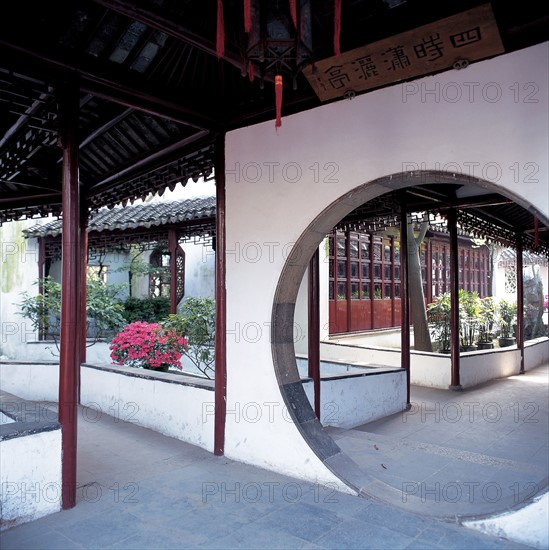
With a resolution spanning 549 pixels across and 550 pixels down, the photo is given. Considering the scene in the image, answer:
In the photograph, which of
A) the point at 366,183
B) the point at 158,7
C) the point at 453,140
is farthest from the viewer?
the point at 366,183

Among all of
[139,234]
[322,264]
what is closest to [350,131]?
[322,264]

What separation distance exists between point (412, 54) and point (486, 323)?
31.0ft

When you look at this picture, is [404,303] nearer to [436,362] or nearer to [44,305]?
[436,362]

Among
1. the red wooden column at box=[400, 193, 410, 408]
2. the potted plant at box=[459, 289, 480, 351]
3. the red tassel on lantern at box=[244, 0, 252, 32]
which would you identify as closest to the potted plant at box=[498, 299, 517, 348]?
the potted plant at box=[459, 289, 480, 351]

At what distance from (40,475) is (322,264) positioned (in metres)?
7.04

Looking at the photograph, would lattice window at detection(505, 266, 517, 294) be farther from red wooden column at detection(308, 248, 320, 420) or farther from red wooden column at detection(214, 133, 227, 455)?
red wooden column at detection(214, 133, 227, 455)

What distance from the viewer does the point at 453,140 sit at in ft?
9.66

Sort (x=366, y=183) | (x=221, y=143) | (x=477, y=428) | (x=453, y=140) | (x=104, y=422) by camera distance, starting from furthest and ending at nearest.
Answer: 1. (x=477, y=428)
2. (x=104, y=422)
3. (x=221, y=143)
4. (x=366, y=183)
5. (x=453, y=140)

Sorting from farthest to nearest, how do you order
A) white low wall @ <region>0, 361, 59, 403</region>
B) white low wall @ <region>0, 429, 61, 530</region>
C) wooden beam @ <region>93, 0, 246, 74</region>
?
1. white low wall @ <region>0, 361, 59, 403</region>
2. white low wall @ <region>0, 429, 61, 530</region>
3. wooden beam @ <region>93, 0, 246, 74</region>

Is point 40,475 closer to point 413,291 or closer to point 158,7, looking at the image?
point 158,7

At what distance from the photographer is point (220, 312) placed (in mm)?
4070

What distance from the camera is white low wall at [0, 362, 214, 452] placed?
168 inches

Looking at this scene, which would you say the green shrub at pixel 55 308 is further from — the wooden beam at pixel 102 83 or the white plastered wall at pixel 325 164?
the wooden beam at pixel 102 83

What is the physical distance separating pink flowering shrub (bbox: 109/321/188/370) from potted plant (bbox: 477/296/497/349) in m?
7.13
